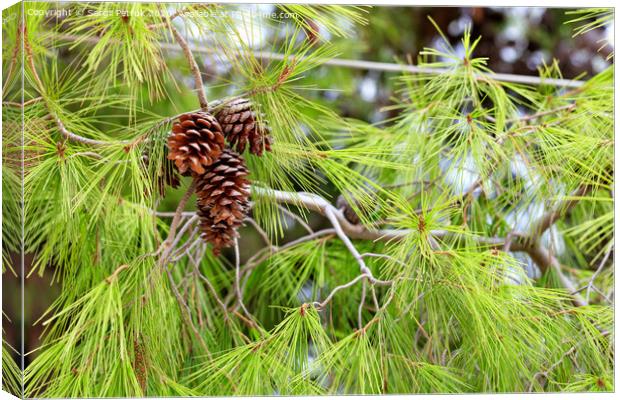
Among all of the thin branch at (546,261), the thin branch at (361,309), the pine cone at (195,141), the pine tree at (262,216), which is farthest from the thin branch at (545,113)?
the pine cone at (195,141)

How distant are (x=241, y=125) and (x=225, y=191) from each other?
0.07 m

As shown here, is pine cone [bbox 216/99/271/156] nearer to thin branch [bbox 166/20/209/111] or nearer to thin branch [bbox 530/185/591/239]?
thin branch [bbox 166/20/209/111]

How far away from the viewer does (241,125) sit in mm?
871

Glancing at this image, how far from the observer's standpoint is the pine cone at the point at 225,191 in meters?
0.87

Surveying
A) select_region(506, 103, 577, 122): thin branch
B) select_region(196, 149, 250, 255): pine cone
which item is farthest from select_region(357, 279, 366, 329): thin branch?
select_region(506, 103, 577, 122): thin branch

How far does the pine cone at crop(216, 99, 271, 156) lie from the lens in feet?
2.85

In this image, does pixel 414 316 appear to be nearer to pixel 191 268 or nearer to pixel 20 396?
pixel 191 268

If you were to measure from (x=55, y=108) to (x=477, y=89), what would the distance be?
569mm

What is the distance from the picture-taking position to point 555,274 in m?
1.10

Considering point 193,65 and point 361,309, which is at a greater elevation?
point 193,65

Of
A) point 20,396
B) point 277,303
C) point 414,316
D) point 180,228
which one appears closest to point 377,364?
point 414,316

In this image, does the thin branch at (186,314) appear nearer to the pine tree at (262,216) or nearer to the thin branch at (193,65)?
the pine tree at (262,216)

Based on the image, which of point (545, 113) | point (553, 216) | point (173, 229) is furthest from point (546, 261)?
point (173, 229)

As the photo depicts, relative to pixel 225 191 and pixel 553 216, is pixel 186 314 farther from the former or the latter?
pixel 553 216
